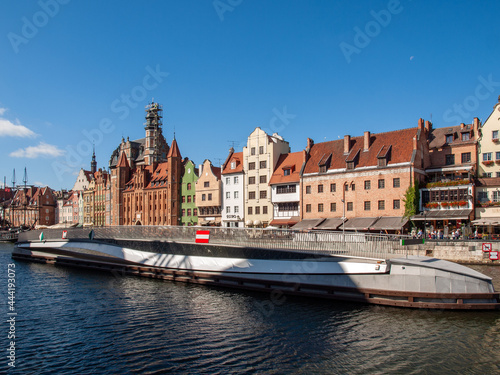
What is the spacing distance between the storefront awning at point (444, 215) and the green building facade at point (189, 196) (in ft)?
163

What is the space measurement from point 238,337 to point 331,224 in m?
40.5

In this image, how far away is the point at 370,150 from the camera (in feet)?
206

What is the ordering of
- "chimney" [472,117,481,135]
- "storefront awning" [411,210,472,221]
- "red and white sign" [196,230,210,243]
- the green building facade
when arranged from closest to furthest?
1. "red and white sign" [196,230,210,243]
2. "storefront awning" [411,210,472,221]
3. "chimney" [472,117,481,135]
4. the green building facade

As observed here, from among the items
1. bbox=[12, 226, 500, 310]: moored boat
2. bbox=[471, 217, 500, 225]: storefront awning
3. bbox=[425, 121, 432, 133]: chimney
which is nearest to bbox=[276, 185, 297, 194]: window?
bbox=[425, 121, 432, 133]: chimney

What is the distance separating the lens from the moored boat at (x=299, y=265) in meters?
27.7

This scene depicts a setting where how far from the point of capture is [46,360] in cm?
2008

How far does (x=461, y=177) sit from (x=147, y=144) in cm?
9167

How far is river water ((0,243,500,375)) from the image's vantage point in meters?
19.0

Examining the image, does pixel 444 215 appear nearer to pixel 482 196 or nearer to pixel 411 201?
pixel 411 201

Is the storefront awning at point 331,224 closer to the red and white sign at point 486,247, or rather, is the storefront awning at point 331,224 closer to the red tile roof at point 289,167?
the red tile roof at point 289,167

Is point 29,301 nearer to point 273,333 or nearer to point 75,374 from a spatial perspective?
point 75,374

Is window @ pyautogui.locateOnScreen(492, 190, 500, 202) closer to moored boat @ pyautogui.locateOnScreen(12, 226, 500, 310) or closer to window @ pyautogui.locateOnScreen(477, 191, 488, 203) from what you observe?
window @ pyautogui.locateOnScreen(477, 191, 488, 203)

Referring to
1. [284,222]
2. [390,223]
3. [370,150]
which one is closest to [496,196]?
[390,223]

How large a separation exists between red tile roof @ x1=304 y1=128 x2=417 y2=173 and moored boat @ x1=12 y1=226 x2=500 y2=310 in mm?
28222
